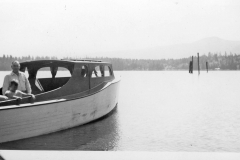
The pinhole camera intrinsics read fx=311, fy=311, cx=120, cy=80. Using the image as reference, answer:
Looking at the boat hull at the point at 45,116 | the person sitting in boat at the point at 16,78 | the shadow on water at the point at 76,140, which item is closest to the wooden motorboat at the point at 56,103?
the boat hull at the point at 45,116

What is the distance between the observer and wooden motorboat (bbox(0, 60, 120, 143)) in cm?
675

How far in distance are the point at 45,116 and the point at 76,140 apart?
118cm

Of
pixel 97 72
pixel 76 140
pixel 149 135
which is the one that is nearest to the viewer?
pixel 76 140

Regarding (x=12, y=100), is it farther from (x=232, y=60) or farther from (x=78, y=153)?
(x=232, y=60)

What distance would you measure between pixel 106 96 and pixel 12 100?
14.6 ft

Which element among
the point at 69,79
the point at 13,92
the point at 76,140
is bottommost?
the point at 76,140

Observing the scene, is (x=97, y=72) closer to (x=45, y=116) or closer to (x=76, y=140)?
(x=76, y=140)

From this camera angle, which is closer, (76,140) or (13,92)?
(13,92)

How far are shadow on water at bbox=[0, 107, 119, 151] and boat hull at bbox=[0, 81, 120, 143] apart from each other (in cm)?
14

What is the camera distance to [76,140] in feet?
26.6

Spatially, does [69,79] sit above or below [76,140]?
above

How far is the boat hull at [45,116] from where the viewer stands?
663 centimetres

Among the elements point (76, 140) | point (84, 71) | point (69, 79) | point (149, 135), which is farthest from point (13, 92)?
point (149, 135)

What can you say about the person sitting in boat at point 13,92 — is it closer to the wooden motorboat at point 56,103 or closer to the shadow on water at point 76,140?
the wooden motorboat at point 56,103
